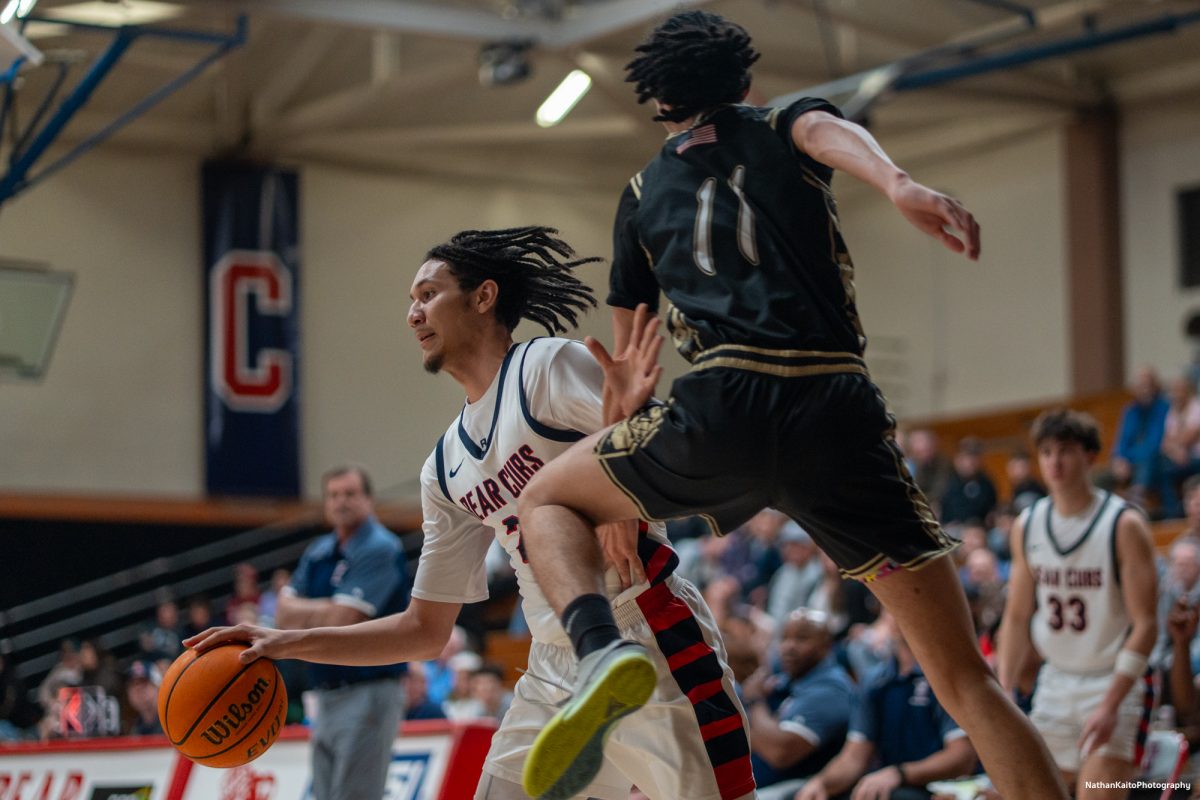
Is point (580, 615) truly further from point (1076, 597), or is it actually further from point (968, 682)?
point (1076, 597)

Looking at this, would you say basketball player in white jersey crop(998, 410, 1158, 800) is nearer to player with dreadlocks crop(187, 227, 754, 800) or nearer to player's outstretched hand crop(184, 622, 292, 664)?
player with dreadlocks crop(187, 227, 754, 800)

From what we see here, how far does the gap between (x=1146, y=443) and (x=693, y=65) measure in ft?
45.3

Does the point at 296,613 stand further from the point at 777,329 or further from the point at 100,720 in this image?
the point at 777,329

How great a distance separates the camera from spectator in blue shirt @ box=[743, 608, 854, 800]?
8008mm

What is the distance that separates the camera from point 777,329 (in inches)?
146

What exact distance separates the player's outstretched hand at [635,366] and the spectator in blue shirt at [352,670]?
4.05 metres

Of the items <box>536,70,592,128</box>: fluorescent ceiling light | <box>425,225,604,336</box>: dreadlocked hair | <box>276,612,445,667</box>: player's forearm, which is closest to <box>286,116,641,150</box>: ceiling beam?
<box>536,70,592,128</box>: fluorescent ceiling light

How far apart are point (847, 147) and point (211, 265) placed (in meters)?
18.9

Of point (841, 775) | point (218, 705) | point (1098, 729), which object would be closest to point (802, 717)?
point (841, 775)

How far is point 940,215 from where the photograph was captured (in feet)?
11.0

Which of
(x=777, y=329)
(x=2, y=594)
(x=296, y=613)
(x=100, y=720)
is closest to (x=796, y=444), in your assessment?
(x=777, y=329)

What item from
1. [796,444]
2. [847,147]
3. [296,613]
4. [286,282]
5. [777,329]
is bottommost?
[296,613]

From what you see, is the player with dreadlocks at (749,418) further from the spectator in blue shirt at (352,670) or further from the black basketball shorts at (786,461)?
the spectator in blue shirt at (352,670)

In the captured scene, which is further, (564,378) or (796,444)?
(564,378)
